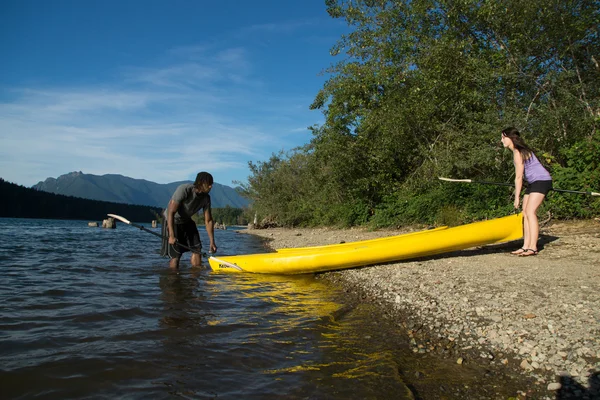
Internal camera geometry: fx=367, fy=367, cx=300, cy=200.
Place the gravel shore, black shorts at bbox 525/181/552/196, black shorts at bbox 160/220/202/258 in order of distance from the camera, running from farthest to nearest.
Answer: black shorts at bbox 160/220/202/258 → black shorts at bbox 525/181/552/196 → the gravel shore

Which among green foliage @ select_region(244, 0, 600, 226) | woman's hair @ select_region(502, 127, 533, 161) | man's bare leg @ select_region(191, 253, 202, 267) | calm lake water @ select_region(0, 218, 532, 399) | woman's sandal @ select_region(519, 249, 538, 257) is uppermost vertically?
green foliage @ select_region(244, 0, 600, 226)

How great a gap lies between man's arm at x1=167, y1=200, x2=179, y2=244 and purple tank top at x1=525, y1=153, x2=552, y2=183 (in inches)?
229

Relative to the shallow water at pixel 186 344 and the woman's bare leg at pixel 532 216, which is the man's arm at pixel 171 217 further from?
the woman's bare leg at pixel 532 216

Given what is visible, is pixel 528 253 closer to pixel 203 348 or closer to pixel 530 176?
pixel 530 176

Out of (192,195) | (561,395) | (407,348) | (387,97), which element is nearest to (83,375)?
(407,348)

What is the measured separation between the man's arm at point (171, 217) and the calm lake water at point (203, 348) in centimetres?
94

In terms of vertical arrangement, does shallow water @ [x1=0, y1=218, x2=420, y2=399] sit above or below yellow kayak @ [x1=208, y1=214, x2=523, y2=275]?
below

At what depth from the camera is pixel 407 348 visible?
332 cm

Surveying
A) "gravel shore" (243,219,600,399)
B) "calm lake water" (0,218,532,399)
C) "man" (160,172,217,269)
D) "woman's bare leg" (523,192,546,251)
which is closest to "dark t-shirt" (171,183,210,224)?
"man" (160,172,217,269)

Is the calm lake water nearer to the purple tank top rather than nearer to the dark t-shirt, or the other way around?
the dark t-shirt

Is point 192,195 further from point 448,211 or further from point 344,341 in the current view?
point 448,211

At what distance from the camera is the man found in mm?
6012

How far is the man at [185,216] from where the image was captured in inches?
237

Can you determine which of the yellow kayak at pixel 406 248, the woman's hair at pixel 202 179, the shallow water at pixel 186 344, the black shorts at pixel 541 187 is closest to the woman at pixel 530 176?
the black shorts at pixel 541 187
